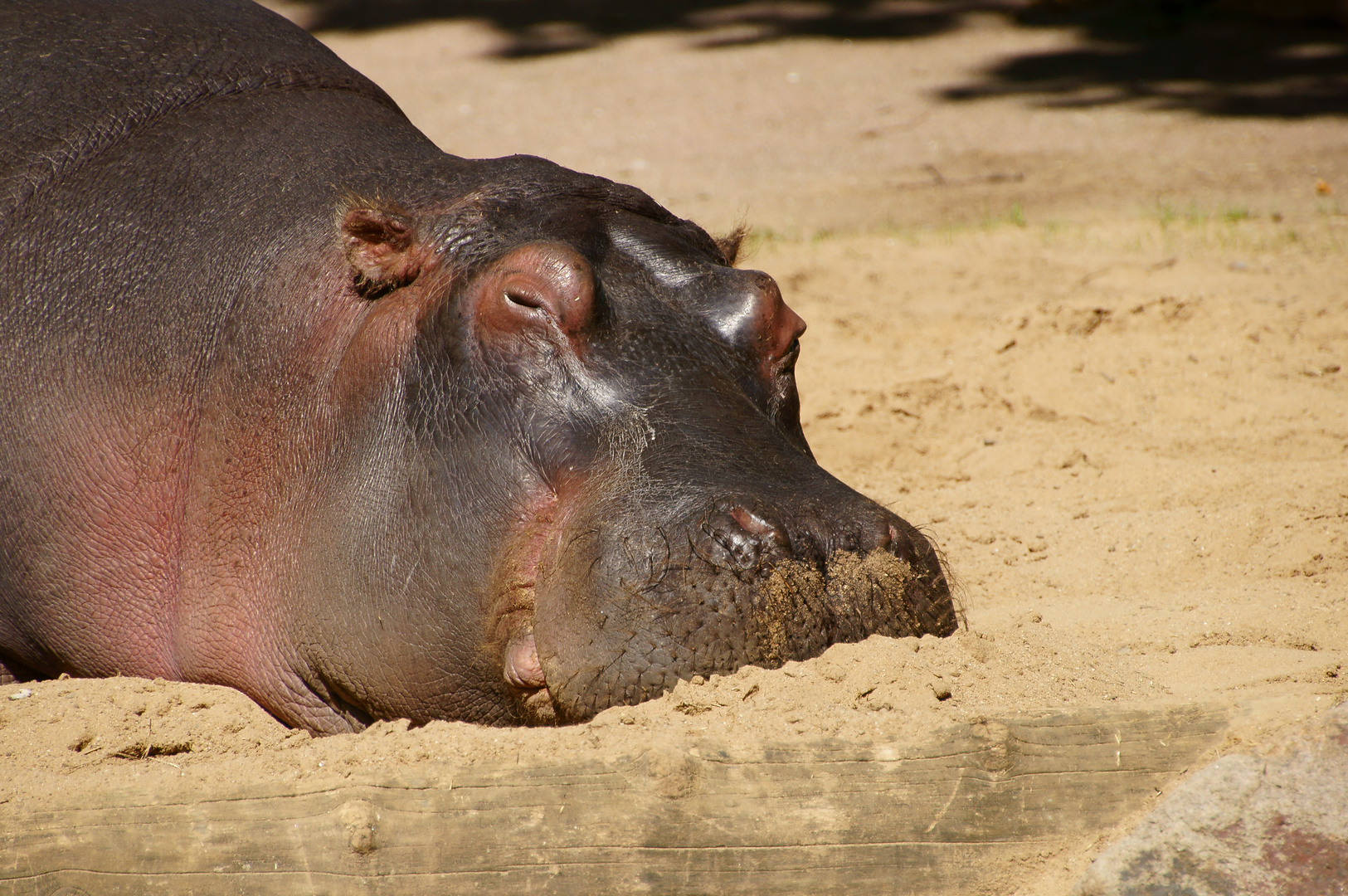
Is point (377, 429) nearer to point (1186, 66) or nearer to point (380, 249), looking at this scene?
point (380, 249)

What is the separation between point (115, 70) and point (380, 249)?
3.52 ft

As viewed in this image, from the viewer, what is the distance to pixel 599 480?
2.03 meters

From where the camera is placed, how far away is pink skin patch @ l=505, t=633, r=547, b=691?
6.58ft

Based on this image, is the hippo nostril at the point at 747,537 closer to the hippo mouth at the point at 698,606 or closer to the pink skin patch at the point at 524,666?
the hippo mouth at the point at 698,606

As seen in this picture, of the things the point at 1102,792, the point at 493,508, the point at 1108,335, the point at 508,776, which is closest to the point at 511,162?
the point at 493,508

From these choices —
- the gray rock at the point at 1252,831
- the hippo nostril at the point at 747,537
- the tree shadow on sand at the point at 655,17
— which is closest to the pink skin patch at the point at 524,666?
the hippo nostril at the point at 747,537

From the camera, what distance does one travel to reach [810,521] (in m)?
1.97

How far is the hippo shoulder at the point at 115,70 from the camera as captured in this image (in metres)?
2.75

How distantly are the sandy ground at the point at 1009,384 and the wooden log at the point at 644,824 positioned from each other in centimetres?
5

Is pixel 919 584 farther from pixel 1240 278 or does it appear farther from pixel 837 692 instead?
pixel 1240 278

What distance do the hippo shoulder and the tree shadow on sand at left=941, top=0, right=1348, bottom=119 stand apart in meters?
6.90

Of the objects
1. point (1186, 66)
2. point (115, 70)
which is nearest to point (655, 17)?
point (1186, 66)

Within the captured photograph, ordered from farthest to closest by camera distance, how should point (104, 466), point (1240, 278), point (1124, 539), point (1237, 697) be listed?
point (1240, 278) → point (1124, 539) → point (104, 466) → point (1237, 697)

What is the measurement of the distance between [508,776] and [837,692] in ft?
1.67
